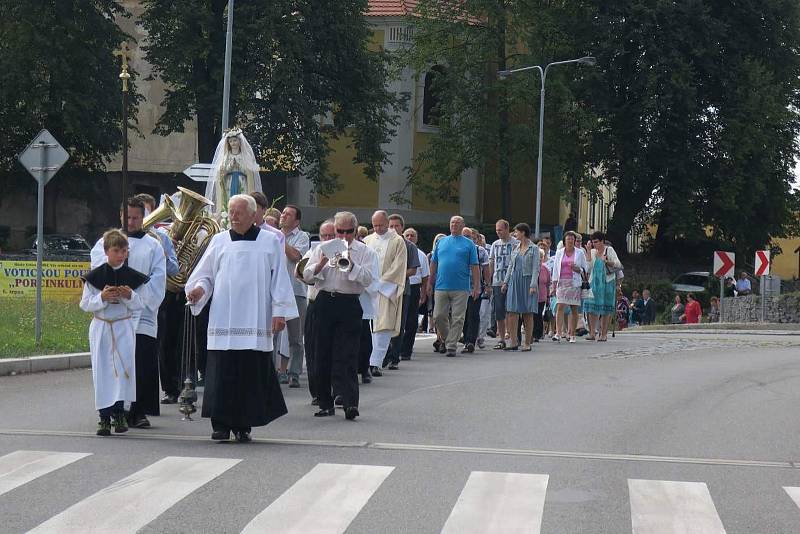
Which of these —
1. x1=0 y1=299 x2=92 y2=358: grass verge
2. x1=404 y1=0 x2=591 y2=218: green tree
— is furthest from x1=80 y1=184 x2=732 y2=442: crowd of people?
x1=404 y1=0 x2=591 y2=218: green tree

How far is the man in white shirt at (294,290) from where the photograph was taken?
46.6 ft

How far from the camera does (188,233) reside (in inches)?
506

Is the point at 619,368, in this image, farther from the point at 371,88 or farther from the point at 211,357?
the point at 371,88

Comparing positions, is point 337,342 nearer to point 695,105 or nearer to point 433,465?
point 433,465

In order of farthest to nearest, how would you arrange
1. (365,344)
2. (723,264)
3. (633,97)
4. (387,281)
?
(633,97)
(723,264)
(387,281)
(365,344)

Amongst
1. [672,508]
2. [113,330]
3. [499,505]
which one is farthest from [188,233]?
[672,508]

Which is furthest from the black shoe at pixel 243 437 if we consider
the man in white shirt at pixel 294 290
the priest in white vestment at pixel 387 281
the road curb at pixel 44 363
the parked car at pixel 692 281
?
the parked car at pixel 692 281

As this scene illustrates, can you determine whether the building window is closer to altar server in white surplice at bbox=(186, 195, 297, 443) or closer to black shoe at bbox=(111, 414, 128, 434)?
altar server in white surplice at bbox=(186, 195, 297, 443)

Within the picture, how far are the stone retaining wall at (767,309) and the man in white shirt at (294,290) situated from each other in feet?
90.1

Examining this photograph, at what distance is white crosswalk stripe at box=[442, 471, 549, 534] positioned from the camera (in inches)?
288

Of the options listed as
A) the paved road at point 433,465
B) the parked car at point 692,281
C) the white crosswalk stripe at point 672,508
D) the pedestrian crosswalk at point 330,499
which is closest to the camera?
the pedestrian crosswalk at point 330,499

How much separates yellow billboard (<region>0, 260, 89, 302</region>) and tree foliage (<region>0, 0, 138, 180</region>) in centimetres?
1694

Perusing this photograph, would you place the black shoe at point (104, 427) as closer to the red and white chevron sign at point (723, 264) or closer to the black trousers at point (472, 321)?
the black trousers at point (472, 321)

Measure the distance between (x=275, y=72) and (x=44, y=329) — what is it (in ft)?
74.2
